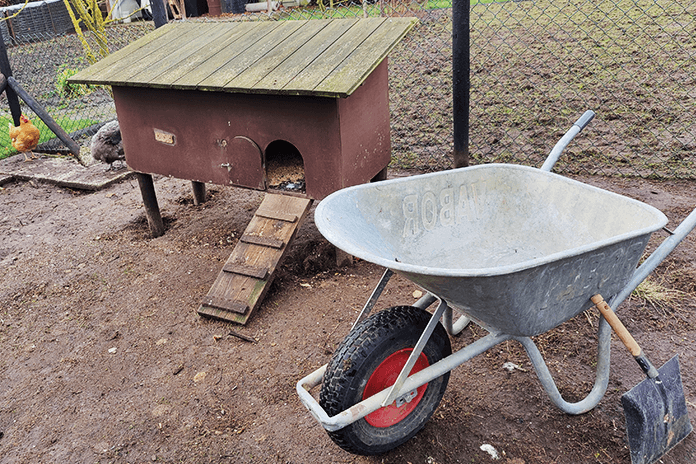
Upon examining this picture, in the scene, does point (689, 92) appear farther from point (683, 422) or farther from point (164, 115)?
point (164, 115)

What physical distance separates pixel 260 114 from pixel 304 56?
396 mm

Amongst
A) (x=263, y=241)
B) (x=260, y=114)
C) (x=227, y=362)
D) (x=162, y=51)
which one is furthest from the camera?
(x=162, y=51)

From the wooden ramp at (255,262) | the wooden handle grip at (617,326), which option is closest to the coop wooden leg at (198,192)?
the wooden ramp at (255,262)

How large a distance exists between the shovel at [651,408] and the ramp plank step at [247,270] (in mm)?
1733

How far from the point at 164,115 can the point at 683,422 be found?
304 cm

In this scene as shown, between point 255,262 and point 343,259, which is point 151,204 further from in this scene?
point 343,259

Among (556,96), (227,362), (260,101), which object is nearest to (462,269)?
(227,362)

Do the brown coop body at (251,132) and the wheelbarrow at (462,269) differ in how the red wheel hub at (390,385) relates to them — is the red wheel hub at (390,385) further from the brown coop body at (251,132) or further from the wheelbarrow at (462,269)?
the brown coop body at (251,132)

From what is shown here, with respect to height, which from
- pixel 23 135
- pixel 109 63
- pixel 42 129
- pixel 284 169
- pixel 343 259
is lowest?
pixel 42 129

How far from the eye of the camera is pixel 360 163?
10.1ft

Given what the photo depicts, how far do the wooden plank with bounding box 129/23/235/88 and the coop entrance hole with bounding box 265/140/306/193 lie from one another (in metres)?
0.75

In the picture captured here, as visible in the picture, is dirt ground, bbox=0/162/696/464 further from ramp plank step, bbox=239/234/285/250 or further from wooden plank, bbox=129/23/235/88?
wooden plank, bbox=129/23/235/88

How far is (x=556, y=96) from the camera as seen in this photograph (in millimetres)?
5238

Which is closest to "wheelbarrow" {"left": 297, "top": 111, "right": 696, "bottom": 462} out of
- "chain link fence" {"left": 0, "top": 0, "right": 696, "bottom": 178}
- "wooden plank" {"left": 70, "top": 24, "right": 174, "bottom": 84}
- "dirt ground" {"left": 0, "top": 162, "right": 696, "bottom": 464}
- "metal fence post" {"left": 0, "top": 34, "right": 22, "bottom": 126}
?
"dirt ground" {"left": 0, "top": 162, "right": 696, "bottom": 464}
